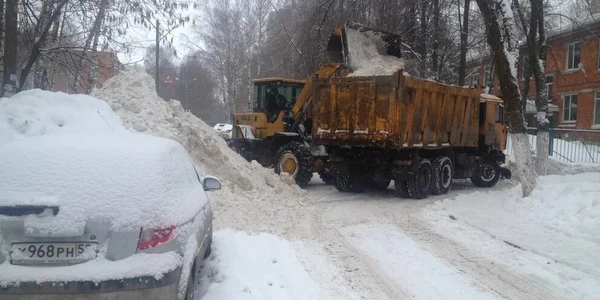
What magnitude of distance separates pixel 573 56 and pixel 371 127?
2635 cm

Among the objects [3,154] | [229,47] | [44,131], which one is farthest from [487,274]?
[229,47]

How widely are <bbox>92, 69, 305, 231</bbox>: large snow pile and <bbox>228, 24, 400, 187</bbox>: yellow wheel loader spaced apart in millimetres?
1560

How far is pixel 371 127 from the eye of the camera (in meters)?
11.7

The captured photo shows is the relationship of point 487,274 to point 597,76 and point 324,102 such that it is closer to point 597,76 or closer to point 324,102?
point 324,102

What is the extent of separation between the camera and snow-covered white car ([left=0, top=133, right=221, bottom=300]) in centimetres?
361

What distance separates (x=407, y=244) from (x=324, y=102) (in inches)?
216

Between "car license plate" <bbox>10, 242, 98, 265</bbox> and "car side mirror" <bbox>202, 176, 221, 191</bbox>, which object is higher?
"car side mirror" <bbox>202, 176, 221, 191</bbox>

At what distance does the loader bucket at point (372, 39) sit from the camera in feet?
43.6

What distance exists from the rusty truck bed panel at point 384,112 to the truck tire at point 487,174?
10.2ft

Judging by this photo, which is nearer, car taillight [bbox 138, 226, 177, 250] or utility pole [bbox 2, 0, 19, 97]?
car taillight [bbox 138, 226, 177, 250]

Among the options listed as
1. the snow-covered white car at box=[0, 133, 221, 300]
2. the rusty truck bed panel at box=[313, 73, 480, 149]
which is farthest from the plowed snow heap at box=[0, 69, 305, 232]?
the snow-covered white car at box=[0, 133, 221, 300]

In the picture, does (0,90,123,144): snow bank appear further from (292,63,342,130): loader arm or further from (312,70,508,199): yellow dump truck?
A: (292,63,342,130): loader arm

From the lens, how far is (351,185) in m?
13.7

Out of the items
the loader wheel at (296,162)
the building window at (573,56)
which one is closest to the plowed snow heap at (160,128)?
the loader wheel at (296,162)
